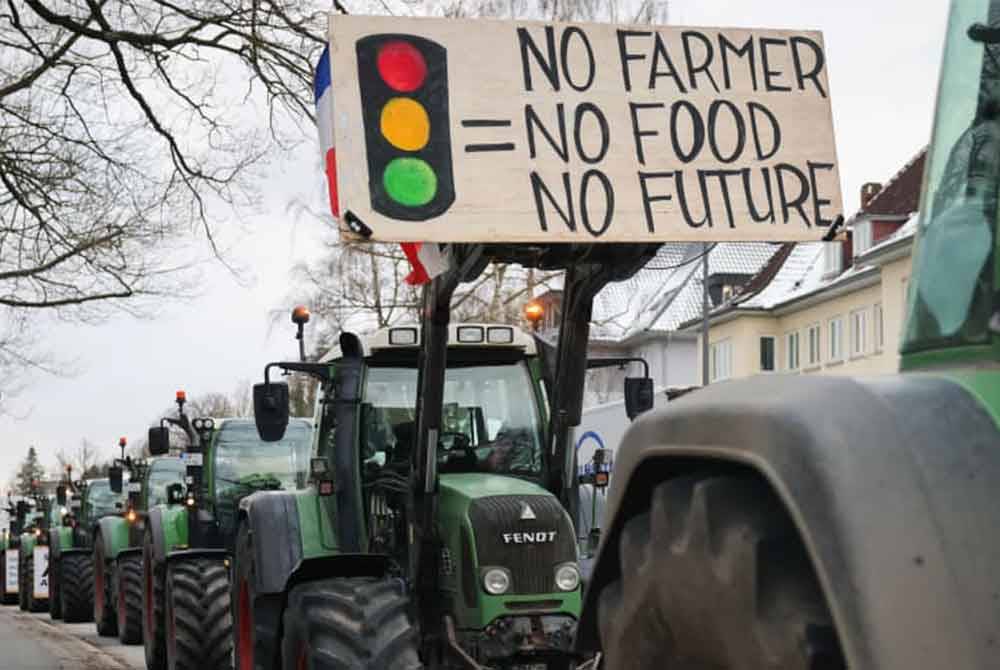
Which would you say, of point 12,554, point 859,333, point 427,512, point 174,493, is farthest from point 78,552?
point 859,333

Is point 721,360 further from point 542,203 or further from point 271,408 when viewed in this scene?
point 542,203

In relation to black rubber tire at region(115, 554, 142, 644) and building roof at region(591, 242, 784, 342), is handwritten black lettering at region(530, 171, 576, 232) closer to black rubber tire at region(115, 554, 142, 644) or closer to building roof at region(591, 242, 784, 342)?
black rubber tire at region(115, 554, 142, 644)

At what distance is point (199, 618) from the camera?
14023mm

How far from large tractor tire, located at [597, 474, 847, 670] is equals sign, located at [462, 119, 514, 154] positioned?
222 centimetres

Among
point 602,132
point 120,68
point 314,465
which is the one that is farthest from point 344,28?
point 120,68

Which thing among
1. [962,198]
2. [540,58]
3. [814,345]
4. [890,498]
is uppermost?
[814,345]

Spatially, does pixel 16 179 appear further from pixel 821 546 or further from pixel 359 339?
pixel 821 546

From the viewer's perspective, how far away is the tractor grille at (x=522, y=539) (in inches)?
325

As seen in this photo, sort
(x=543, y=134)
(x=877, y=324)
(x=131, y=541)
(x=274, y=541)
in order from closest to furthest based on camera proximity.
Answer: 1. (x=543, y=134)
2. (x=274, y=541)
3. (x=131, y=541)
4. (x=877, y=324)

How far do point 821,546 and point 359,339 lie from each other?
698 cm

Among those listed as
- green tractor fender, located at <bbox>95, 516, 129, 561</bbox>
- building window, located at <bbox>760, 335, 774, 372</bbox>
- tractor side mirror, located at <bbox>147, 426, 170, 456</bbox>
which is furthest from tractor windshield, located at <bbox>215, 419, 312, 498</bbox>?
building window, located at <bbox>760, 335, 774, 372</bbox>

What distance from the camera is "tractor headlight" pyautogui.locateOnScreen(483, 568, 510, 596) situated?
27.0 feet

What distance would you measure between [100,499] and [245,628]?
18523mm

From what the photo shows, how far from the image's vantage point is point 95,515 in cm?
2781
